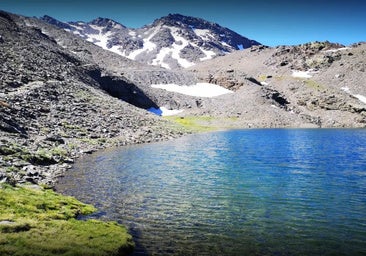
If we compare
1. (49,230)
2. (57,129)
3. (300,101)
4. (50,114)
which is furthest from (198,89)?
(49,230)

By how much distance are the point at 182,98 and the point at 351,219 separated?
143622 mm

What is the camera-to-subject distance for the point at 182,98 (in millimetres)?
166250

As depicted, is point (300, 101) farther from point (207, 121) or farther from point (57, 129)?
point (57, 129)

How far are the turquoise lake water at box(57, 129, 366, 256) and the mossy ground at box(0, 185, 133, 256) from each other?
1.54 m

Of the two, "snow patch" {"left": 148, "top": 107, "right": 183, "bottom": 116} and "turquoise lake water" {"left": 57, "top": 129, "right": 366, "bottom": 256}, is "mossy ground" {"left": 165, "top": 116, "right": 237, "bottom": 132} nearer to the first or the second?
"snow patch" {"left": 148, "top": 107, "right": 183, "bottom": 116}

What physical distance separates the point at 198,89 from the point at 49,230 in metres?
171

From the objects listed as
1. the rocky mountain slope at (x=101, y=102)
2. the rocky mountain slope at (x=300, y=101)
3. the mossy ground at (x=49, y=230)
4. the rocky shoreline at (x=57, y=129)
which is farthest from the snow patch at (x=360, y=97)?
the mossy ground at (x=49, y=230)

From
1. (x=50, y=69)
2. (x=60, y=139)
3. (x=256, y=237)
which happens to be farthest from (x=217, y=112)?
(x=256, y=237)

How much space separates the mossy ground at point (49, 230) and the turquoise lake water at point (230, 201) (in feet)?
5.05

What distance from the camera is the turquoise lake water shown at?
20641 millimetres

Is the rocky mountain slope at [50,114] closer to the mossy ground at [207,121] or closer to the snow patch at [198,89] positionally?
the mossy ground at [207,121]

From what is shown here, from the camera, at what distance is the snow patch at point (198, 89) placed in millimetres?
180125

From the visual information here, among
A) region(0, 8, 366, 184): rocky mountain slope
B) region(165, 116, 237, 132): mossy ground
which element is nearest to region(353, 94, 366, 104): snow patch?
region(0, 8, 366, 184): rocky mountain slope

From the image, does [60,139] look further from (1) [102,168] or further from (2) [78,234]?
(2) [78,234]
